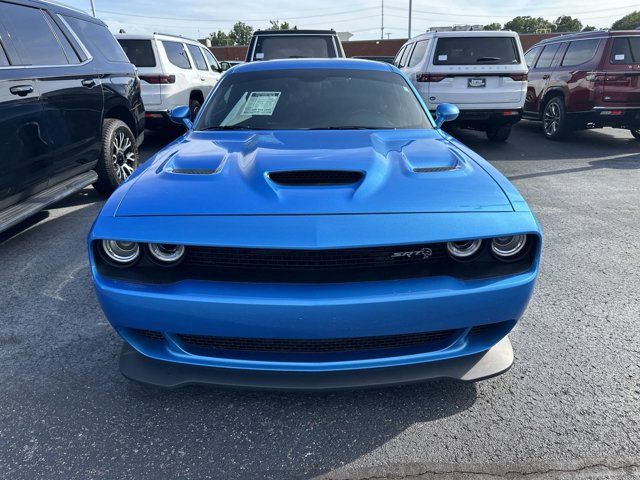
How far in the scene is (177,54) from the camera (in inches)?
353

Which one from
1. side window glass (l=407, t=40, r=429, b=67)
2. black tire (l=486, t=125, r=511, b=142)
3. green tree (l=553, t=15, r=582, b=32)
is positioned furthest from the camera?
green tree (l=553, t=15, r=582, b=32)

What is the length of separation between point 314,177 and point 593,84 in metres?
8.14

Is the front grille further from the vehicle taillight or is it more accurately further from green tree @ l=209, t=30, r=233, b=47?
green tree @ l=209, t=30, r=233, b=47

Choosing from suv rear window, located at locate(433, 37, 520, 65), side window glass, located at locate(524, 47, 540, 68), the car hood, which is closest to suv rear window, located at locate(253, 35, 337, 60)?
suv rear window, located at locate(433, 37, 520, 65)

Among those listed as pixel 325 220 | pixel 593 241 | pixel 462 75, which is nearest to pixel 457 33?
pixel 462 75

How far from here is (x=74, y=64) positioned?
4.71m

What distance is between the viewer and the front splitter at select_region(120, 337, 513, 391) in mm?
1959

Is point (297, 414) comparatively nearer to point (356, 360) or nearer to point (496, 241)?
point (356, 360)

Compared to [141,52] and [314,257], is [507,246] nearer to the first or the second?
[314,257]

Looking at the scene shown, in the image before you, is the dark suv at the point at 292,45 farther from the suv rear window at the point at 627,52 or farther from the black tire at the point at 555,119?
the suv rear window at the point at 627,52

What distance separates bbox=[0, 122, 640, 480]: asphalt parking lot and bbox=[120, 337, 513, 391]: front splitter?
261mm

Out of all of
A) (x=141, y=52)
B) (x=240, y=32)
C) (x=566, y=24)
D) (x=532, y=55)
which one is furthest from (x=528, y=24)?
(x=141, y=52)

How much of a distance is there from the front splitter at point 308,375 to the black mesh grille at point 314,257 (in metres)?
0.44

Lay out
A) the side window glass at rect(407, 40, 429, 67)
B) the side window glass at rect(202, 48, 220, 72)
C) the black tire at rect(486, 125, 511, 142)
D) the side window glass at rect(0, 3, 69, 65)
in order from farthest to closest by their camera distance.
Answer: the side window glass at rect(202, 48, 220, 72)
the black tire at rect(486, 125, 511, 142)
the side window glass at rect(407, 40, 429, 67)
the side window glass at rect(0, 3, 69, 65)
